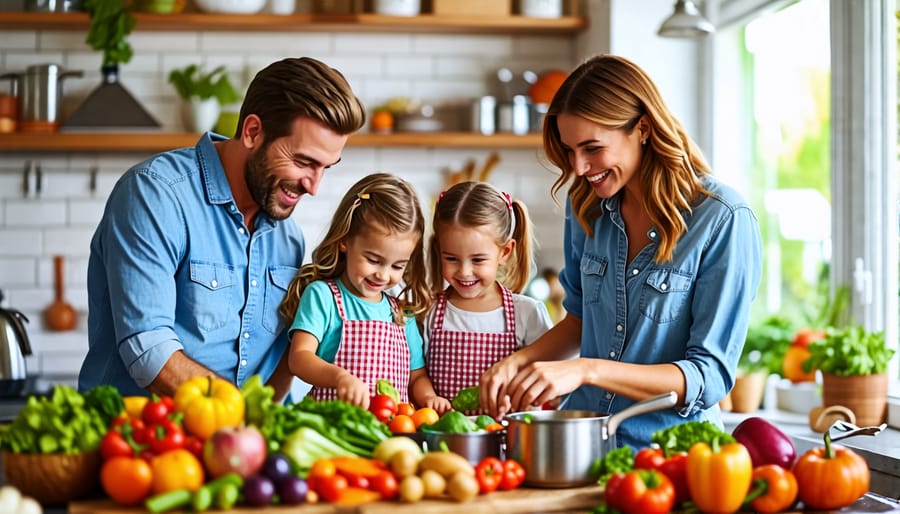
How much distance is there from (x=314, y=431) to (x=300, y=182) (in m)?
0.79

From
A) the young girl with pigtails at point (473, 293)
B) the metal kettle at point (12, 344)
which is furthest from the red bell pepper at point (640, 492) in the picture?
the metal kettle at point (12, 344)

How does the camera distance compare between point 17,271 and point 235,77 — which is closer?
point 17,271

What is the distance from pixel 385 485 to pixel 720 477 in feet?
1.93

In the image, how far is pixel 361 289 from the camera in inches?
110

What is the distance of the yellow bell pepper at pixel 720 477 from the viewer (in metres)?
1.83

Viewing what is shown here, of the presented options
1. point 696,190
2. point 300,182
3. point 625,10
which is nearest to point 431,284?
point 300,182

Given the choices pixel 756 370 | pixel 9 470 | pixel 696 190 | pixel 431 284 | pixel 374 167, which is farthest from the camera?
pixel 374 167

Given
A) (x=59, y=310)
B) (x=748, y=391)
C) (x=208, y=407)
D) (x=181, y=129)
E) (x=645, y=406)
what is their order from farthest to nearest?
1. (x=181, y=129)
2. (x=59, y=310)
3. (x=748, y=391)
4. (x=645, y=406)
5. (x=208, y=407)

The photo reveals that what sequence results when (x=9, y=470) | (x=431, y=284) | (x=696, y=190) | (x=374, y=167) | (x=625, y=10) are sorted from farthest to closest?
(x=374, y=167), (x=625, y=10), (x=431, y=284), (x=696, y=190), (x=9, y=470)

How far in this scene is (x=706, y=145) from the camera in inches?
190

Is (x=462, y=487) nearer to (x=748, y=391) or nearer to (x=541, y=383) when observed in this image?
(x=541, y=383)

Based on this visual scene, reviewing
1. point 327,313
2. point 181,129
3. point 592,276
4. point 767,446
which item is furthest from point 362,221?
point 181,129

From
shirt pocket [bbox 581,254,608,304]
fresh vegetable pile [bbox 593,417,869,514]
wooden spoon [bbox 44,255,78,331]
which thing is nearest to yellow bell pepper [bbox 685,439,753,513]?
fresh vegetable pile [bbox 593,417,869,514]

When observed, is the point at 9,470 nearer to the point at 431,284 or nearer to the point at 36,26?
the point at 431,284
